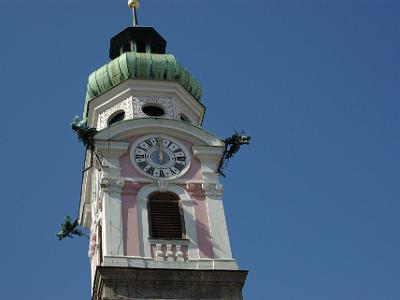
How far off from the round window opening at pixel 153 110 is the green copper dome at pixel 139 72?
1021mm

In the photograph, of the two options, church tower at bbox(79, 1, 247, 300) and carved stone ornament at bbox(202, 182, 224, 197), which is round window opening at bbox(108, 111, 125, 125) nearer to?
church tower at bbox(79, 1, 247, 300)

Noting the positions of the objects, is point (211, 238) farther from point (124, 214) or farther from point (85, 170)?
point (85, 170)

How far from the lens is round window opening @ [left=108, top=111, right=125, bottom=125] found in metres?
29.9

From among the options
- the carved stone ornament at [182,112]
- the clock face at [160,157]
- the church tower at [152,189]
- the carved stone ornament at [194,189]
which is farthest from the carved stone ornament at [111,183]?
the carved stone ornament at [182,112]

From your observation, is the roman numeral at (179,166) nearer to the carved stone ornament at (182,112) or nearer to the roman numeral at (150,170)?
the roman numeral at (150,170)

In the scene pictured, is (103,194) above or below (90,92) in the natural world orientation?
below

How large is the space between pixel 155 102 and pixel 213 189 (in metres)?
4.22

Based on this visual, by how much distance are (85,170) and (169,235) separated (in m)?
4.45

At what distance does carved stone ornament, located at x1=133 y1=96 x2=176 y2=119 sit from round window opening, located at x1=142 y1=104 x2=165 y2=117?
0.13 meters

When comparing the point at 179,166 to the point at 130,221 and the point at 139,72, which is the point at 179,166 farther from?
the point at 139,72

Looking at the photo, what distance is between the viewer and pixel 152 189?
26.7 meters

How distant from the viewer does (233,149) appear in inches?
1115

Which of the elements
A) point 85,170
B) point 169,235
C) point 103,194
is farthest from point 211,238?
point 85,170

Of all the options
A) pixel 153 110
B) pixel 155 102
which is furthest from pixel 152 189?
pixel 155 102
